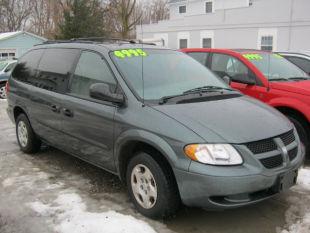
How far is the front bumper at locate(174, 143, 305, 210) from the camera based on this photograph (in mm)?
3441

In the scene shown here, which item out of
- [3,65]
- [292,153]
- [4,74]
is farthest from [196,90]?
[3,65]

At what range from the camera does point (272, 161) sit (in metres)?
3.65

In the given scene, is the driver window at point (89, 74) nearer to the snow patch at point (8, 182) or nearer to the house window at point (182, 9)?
the snow patch at point (8, 182)

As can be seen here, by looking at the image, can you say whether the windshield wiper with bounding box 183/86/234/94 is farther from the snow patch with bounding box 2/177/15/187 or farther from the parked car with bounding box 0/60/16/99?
the parked car with bounding box 0/60/16/99

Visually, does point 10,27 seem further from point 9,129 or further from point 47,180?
point 47,180

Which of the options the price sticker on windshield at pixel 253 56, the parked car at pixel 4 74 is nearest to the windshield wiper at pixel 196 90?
the price sticker on windshield at pixel 253 56

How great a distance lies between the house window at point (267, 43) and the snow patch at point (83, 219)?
66.4 feet

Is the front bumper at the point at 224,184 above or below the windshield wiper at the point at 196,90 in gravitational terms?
below

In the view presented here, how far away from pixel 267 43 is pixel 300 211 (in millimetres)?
20060

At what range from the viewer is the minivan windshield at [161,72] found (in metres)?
4.36

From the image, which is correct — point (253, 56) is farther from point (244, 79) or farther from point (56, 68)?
point (56, 68)

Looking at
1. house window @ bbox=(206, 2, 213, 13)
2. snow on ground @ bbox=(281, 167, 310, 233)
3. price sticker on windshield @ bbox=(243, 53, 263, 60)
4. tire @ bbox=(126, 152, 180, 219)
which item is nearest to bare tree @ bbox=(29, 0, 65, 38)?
house window @ bbox=(206, 2, 213, 13)

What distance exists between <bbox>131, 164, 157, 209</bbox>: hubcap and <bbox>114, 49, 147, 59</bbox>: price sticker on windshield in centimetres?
134

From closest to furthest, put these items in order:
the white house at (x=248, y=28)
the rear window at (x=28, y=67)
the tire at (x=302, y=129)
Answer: the tire at (x=302, y=129) → the rear window at (x=28, y=67) → the white house at (x=248, y=28)
